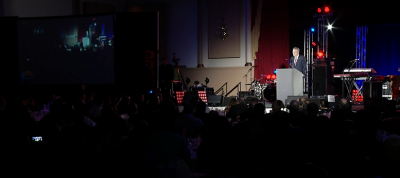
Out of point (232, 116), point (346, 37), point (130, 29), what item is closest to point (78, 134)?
point (232, 116)

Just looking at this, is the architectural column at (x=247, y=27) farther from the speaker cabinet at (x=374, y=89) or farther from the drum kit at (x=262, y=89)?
the speaker cabinet at (x=374, y=89)

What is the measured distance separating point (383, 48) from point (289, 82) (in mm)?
6532

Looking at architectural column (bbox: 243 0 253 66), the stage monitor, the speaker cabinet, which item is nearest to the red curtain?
architectural column (bbox: 243 0 253 66)

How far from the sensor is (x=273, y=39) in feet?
51.3

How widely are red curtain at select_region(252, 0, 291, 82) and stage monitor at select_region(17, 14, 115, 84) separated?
5.81 m

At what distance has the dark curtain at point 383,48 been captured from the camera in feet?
50.2

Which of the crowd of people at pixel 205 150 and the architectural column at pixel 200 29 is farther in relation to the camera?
the architectural column at pixel 200 29

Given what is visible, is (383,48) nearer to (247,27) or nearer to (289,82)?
(247,27)

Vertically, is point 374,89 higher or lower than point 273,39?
lower

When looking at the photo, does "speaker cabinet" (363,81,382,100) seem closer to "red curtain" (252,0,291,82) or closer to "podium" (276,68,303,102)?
"podium" (276,68,303,102)

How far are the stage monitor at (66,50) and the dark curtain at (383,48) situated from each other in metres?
9.88

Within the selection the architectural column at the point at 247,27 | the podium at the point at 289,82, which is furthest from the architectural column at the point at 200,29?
the podium at the point at 289,82

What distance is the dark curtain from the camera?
50.2 feet

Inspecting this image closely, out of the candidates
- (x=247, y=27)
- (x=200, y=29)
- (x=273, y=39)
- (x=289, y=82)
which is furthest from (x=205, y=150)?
(x=200, y=29)
